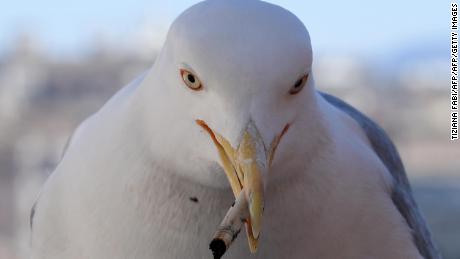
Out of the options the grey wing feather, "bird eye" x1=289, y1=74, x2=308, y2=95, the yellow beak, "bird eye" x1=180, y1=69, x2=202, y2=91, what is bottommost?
the grey wing feather

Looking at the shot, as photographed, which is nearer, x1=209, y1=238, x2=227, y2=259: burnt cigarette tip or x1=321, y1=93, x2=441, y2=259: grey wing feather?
x1=209, y1=238, x2=227, y2=259: burnt cigarette tip

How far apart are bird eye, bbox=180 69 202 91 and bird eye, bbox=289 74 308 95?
0.17 meters

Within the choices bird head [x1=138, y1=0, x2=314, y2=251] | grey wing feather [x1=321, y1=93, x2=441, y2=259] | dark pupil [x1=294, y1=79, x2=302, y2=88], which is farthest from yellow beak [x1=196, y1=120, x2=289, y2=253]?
grey wing feather [x1=321, y1=93, x2=441, y2=259]

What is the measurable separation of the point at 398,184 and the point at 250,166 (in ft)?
3.10

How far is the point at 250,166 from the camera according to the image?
6.46ft

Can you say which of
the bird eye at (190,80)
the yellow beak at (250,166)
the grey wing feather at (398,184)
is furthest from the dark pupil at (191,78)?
the grey wing feather at (398,184)

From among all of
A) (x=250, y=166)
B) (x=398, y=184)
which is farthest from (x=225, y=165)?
(x=398, y=184)

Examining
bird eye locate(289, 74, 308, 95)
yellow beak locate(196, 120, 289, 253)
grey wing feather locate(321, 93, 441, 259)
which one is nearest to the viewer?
yellow beak locate(196, 120, 289, 253)

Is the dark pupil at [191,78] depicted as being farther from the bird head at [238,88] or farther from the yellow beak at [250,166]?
the yellow beak at [250,166]

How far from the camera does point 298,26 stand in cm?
210

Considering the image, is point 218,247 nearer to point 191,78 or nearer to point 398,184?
point 191,78

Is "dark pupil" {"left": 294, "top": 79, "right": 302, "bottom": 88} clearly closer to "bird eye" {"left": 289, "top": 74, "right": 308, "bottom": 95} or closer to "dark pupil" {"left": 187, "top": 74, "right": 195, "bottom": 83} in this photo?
"bird eye" {"left": 289, "top": 74, "right": 308, "bottom": 95}

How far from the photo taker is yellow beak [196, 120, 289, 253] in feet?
6.43

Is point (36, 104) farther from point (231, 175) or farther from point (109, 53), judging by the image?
point (231, 175)
